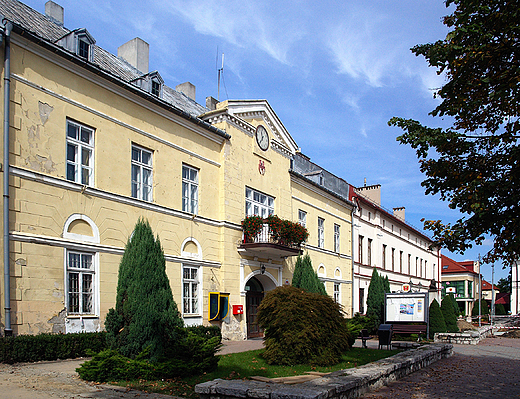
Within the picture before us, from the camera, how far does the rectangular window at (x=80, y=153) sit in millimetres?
13359

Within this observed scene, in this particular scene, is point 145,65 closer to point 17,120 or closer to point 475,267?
point 17,120

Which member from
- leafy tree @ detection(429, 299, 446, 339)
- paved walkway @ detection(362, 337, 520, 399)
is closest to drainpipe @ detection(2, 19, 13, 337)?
paved walkway @ detection(362, 337, 520, 399)

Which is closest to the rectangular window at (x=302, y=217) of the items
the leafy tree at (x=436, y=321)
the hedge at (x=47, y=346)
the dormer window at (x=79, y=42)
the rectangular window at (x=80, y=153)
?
the leafy tree at (x=436, y=321)

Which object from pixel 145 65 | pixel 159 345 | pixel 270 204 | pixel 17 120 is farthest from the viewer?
pixel 270 204

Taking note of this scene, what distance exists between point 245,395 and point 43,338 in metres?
6.29

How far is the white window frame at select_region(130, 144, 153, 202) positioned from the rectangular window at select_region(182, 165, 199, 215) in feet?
5.59

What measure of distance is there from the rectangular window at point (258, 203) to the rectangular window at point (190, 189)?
3151 millimetres

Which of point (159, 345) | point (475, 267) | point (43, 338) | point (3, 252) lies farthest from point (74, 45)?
point (475, 267)

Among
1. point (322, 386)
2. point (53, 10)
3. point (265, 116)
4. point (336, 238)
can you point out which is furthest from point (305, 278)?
point (53, 10)

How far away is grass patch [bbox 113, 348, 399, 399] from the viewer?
8773 mm

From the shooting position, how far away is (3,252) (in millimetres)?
11156

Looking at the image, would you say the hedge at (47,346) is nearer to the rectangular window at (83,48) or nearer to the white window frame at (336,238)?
the rectangular window at (83,48)

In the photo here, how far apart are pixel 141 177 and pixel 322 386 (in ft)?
33.5

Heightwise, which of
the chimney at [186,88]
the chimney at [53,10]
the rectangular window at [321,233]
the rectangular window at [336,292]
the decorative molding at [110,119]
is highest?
the chimney at [53,10]
